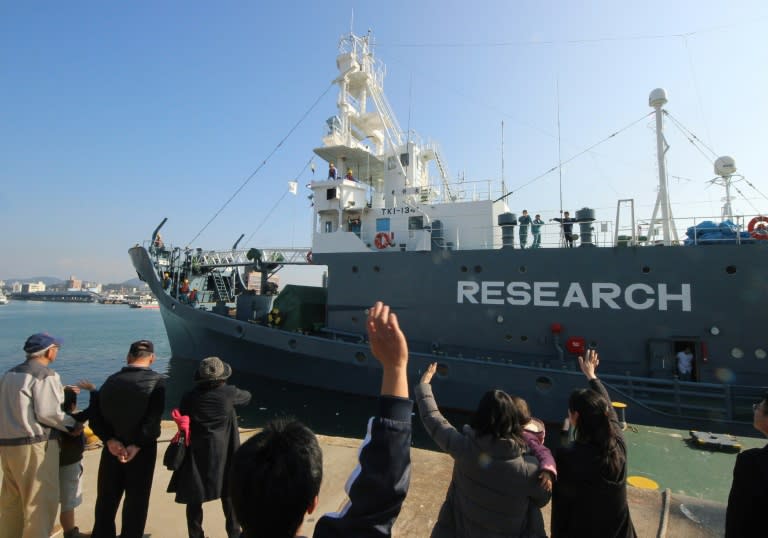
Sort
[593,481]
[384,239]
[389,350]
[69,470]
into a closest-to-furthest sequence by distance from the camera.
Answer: [389,350] → [593,481] → [69,470] → [384,239]

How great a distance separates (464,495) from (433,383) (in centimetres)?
710

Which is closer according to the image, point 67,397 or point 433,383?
point 67,397

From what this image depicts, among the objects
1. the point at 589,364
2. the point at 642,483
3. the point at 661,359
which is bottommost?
the point at 642,483

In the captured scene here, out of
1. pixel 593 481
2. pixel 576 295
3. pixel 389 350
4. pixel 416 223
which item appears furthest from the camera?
pixel 416 223

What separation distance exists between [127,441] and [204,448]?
505mm

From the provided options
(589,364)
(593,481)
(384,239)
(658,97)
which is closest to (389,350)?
(593,481)

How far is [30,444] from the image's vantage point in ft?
8.77

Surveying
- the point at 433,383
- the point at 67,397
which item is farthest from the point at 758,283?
the point at 67,397

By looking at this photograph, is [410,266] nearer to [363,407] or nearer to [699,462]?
[363,407]

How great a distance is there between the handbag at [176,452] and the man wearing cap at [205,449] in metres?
0.05

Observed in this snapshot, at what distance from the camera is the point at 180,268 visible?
587 inches

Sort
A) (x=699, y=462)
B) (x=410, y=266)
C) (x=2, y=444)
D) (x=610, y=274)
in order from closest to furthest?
(x=2, y=444) < (x=699, y=462) < (x=610, y=274) < (x=410, y=266)

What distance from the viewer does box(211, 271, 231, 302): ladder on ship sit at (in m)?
18.8

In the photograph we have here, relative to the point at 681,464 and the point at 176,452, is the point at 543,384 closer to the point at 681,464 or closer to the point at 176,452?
the point at 681,464
